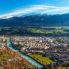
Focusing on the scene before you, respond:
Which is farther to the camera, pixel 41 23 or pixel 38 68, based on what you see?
pixel 41 23

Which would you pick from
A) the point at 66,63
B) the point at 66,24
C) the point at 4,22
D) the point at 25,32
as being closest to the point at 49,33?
the point at 25,32

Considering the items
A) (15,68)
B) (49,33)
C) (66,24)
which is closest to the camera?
(15,68)

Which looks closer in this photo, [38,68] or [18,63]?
[38,68]

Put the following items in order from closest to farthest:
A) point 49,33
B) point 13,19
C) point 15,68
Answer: point 15,68
point 49,33
point 13,19

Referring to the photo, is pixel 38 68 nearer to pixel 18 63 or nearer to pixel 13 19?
pixel 18 63

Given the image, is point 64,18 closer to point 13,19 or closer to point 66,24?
point 66,24

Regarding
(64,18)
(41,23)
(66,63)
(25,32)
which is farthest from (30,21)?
(66,63)
